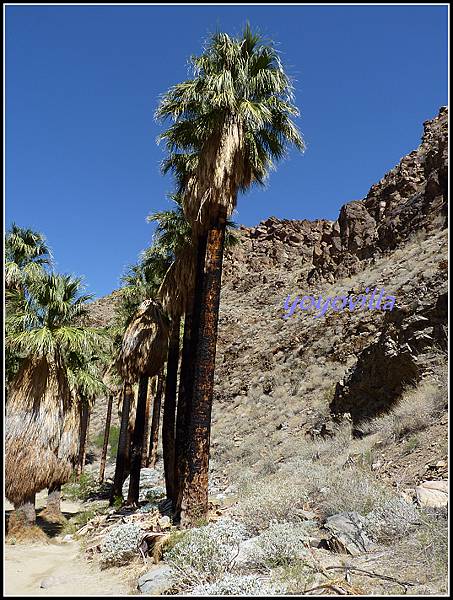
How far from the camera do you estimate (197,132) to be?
12570 millimetres

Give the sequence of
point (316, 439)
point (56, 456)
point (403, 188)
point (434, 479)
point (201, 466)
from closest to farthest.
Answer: point (434, 479) → point (201, 466) → point (56, 456) → point (316, 439) → point (403, 188)

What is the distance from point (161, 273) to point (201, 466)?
10.3 metres

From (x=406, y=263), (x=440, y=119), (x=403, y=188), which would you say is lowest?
(x=406, y=263)

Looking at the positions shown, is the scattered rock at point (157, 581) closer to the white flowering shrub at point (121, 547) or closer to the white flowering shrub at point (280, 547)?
the white flowering shrub at point (280, 547)

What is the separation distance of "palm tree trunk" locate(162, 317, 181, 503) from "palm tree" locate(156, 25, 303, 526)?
4.88 meters

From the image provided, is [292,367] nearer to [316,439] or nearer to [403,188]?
[316,439]

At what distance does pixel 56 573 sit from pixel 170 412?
662 cm

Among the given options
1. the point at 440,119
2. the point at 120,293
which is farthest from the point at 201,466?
the point at 440,119

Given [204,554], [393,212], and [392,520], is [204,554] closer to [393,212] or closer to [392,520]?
[392,520]

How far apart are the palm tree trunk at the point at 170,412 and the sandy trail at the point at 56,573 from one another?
11.5ft

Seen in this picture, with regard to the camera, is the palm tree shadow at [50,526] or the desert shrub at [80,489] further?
the desert shrub at [80,489]

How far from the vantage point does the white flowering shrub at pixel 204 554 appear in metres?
7.48

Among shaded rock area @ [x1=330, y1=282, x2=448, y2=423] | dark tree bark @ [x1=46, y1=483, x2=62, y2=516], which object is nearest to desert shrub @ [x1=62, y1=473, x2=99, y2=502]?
dark tree bark @ [x1=46, y1=483, x2=62, y2=516]

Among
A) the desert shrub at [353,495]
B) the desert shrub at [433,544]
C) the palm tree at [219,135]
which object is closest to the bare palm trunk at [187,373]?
the palm tree at [219,135]
